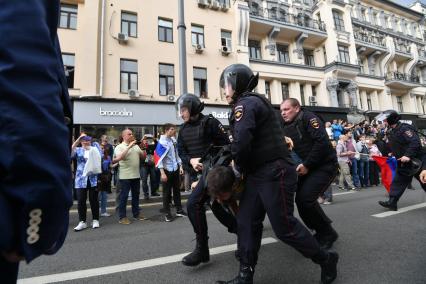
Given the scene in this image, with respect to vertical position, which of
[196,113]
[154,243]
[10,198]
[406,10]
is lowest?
[154,243]

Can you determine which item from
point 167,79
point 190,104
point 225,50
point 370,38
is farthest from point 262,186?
point 370,38

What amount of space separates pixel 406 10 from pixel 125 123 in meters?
33.2

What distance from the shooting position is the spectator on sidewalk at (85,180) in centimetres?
505

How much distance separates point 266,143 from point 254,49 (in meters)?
18.9

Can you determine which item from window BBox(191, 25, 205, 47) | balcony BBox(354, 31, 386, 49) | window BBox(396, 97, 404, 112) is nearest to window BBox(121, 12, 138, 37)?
window BBox(191, 25, 205, 47)

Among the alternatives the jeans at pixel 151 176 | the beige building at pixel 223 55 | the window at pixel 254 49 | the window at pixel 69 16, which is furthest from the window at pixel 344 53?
the jeans at pixel 151 176

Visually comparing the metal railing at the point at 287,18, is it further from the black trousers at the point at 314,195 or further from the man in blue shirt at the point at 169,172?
the black trousers at the point at 314,195

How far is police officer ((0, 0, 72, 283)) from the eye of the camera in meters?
0.77

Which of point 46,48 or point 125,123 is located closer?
point 46,48

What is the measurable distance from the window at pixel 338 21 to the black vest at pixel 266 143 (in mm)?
24324

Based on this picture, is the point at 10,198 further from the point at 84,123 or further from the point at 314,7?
the point at 314,7

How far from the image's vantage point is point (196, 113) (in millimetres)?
3684

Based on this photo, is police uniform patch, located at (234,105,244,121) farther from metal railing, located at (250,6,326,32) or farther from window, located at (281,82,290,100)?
metal railing, located at (250,6,326,32)

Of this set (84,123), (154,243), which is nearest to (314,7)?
(84,123)
